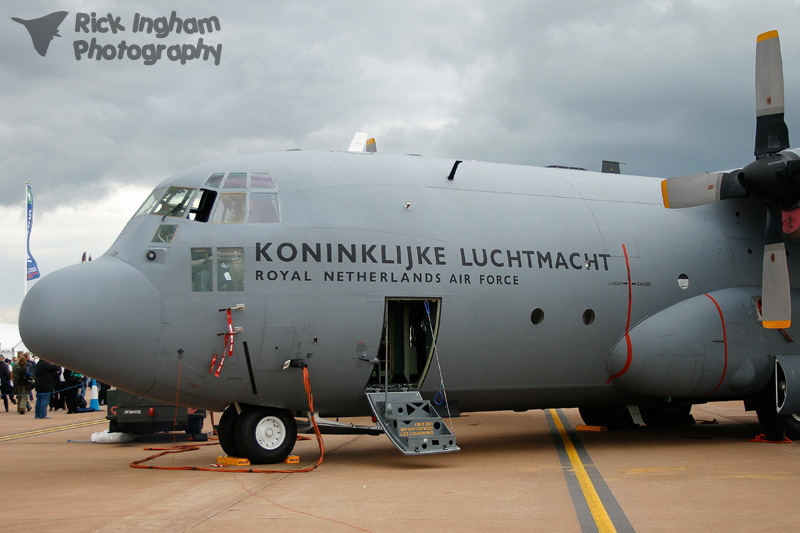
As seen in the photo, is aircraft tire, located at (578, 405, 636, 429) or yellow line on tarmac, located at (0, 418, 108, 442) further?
yellow line on tarmac, located at (0, 418, 108, 442)

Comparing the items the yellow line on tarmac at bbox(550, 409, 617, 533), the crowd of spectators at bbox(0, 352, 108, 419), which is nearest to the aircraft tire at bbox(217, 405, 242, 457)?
the yellow line on tarmac at bbox(550, 409, 617, 533)

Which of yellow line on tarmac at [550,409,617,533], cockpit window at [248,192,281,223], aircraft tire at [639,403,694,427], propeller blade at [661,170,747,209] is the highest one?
propeller blade at [661,170,747,209]

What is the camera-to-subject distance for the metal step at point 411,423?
12344mm

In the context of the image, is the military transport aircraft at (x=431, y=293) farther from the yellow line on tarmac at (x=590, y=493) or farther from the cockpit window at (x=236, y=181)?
the yellow line on tarmac at (x=590, y=493)

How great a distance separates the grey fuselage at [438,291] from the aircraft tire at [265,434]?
0.27 m

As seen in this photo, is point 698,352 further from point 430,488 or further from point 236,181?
point 236,181

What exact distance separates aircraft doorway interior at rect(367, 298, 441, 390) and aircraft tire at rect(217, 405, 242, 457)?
7.19 ft

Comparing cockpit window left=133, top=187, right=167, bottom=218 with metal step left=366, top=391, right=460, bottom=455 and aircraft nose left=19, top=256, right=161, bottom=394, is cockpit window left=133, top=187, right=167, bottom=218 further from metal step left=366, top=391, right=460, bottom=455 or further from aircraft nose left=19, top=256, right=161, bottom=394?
metal step left=366, top=391, right=460, bottom=455

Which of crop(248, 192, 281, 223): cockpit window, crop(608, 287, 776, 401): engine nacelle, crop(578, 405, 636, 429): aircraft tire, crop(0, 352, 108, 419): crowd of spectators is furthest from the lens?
crop(0, 352, 108, 419): crowd of spectators

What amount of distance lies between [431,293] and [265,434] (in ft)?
11.2

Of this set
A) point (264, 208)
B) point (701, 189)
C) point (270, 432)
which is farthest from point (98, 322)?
point (701, 189)

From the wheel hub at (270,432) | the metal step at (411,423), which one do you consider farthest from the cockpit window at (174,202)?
the metal step at (411,423)

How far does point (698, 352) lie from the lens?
14.9m

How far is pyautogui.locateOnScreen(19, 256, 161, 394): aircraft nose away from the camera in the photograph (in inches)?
444
